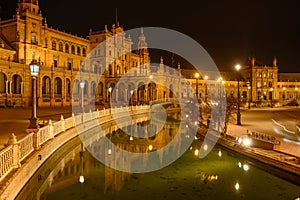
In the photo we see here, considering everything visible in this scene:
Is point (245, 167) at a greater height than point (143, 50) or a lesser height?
lesser

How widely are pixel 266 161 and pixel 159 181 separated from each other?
5340mm

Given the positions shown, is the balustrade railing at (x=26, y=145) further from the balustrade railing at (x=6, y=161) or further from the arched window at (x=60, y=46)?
the arched window at (x=60, y=46)

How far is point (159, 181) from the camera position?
11812mm

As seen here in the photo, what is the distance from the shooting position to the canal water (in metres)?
10.3

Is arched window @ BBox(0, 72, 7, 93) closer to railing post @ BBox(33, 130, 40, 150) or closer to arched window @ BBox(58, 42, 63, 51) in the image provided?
arched window @ BBox(58, 42, 63, 51)

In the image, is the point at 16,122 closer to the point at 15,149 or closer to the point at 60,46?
the point at 15,149

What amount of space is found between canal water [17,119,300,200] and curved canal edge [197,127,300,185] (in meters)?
0.32

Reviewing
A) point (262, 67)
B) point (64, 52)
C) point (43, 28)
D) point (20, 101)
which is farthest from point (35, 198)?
point (262, 67)

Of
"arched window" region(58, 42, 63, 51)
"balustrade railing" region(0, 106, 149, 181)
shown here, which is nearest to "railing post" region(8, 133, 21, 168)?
"balustrade railing" region(0, 106, 149, 181)

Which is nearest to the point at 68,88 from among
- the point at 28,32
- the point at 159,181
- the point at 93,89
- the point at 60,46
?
the point at 93,89

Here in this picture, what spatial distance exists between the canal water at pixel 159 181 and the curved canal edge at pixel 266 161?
0.32 meters

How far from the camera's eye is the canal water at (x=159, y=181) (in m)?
10.3

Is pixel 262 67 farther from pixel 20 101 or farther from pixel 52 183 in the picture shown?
pixel 52 183

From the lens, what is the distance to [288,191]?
10.8m
